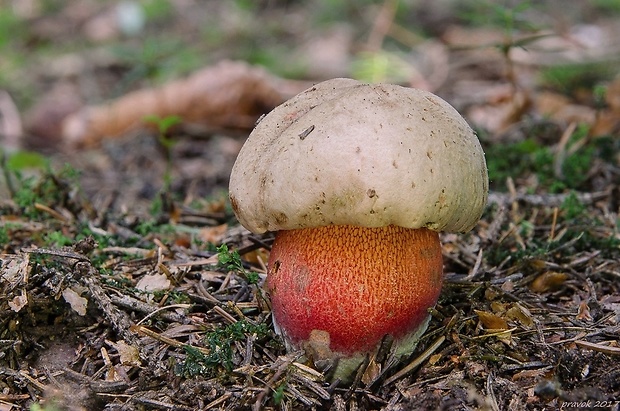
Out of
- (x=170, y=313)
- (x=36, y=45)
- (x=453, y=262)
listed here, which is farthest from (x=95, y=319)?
(x=36, y=45)

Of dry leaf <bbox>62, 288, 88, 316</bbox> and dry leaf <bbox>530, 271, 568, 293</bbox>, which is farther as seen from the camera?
dry leaf <bbox>530, 271, 568, 293</bbox>

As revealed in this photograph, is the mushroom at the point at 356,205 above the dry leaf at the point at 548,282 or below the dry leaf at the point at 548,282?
above

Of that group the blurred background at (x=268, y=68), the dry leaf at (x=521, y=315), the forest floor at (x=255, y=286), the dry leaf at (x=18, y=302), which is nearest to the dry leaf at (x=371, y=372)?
the forest floor at (x=255, y=286)

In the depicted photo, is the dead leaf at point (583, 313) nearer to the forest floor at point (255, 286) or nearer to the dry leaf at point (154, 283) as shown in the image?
the forest floor at point (255, 286)

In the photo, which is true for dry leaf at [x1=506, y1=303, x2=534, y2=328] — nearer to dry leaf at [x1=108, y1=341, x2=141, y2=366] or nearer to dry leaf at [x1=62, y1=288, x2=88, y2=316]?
dry leaf at [x1=108, y1=341, x2=141, y2=366]

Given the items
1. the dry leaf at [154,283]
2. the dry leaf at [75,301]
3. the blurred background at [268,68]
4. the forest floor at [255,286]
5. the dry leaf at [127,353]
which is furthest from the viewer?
the blurred background at [268,68]

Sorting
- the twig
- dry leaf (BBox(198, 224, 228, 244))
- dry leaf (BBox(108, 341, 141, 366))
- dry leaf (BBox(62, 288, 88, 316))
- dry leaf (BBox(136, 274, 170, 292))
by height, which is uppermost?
dry leaf (BBox(62, 288, 88, 316))

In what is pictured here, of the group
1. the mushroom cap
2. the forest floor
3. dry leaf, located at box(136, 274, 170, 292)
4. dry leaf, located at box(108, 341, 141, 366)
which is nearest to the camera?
the mushroom cap

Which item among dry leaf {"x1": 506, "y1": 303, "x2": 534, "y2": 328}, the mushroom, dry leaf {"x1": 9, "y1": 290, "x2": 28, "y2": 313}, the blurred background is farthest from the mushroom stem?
the blurred background

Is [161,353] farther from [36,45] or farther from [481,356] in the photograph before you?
[36,45]
